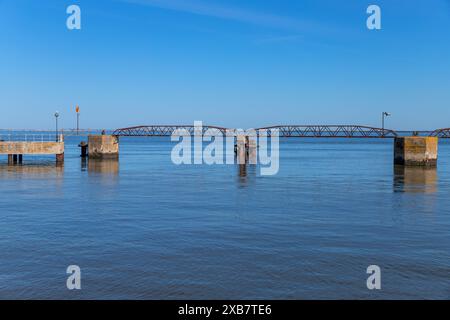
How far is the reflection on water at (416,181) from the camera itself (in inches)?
1580

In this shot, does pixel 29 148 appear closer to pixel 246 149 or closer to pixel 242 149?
pixel 242 149

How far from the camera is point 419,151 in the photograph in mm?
64625

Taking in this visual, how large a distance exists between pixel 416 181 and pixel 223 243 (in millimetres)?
32383

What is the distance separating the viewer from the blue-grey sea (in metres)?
14.1

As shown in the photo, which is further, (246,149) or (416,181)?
(246,149)

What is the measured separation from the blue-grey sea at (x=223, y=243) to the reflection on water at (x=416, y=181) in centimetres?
289

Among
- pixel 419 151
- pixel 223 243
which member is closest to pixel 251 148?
pixel 419 151

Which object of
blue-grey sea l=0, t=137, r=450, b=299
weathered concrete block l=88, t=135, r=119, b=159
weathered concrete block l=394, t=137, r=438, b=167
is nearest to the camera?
blue-grey sea l=0, t=137, r=450, b=299

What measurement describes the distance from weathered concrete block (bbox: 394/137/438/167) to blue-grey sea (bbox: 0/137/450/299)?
2870 centimetres

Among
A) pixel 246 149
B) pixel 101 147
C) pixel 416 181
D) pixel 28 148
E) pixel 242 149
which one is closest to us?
pixel 416 181

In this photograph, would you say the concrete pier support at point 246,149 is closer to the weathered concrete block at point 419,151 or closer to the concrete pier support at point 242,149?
the concrete pier support at point 242,149

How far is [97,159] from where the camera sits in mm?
75250

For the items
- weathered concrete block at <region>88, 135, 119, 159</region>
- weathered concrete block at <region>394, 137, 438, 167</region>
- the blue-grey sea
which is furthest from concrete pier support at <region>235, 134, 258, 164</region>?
the blue-grey sea

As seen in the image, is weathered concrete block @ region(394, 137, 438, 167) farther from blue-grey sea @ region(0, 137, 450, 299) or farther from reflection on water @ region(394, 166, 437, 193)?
blue-grey sea @ region(0, 137, 450, 299)
